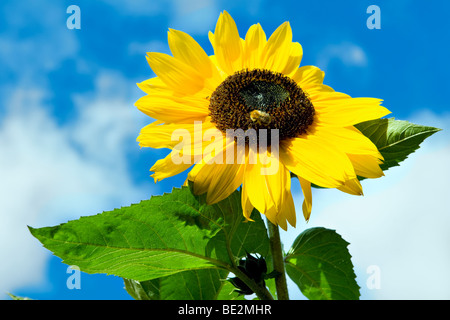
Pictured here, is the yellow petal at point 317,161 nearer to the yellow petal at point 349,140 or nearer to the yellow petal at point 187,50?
the yellow petal at point 349,140

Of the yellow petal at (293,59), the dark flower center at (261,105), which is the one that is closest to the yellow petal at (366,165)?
the dark flower center at (261,105)

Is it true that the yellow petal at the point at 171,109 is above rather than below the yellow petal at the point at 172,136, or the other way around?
above

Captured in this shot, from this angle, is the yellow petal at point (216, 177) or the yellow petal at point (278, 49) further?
the yellow petal at point (278, 49)
